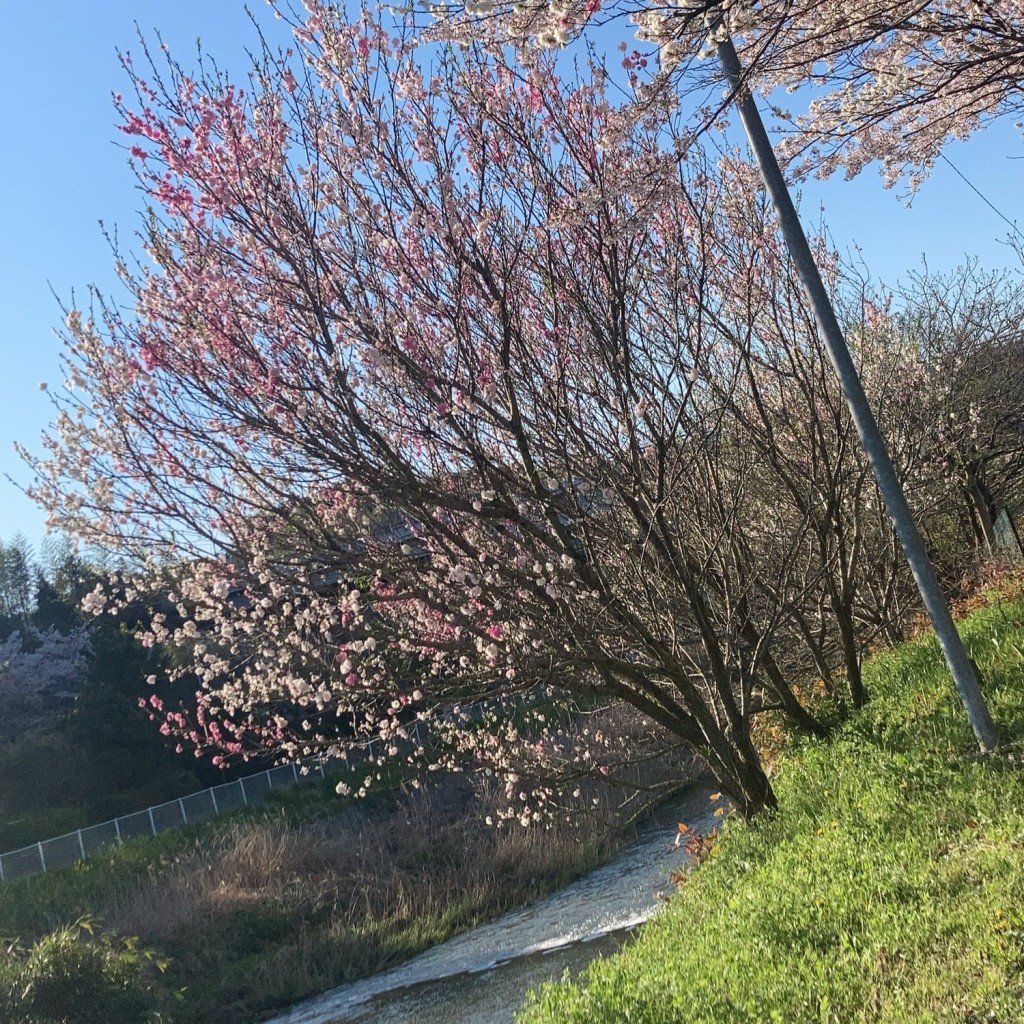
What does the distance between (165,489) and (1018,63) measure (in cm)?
641

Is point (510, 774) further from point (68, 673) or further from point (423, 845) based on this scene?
point (68, 673)

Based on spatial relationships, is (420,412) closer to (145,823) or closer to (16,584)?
(145,823)

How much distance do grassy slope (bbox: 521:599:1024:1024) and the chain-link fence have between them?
1437 cm

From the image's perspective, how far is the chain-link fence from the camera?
66.3ft

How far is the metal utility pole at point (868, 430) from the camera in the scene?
582cm

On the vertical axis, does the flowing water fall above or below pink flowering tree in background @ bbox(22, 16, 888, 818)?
below

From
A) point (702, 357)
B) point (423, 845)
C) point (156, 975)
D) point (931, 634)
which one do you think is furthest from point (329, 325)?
point (423, 845)

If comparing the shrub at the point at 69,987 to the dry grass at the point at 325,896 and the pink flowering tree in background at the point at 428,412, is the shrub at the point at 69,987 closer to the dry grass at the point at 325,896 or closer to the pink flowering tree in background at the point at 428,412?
the dry grass at the point at 325,896

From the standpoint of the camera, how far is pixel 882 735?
7.42 meters

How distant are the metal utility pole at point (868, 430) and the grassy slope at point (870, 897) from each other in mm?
424

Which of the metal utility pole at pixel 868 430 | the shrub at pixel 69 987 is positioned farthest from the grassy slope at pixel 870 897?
the shrub at pixel 69 987

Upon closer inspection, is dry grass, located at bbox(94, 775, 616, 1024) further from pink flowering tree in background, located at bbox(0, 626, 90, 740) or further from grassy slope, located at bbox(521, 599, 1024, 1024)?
pink flowering tree in background, located at bbox(0, 626, 90, 740)

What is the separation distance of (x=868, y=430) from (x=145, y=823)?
20.3m

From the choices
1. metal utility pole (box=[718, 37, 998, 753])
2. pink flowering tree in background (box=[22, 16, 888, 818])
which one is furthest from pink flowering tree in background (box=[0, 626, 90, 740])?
metal utility pole (box=[718, 37, 998, 753])
